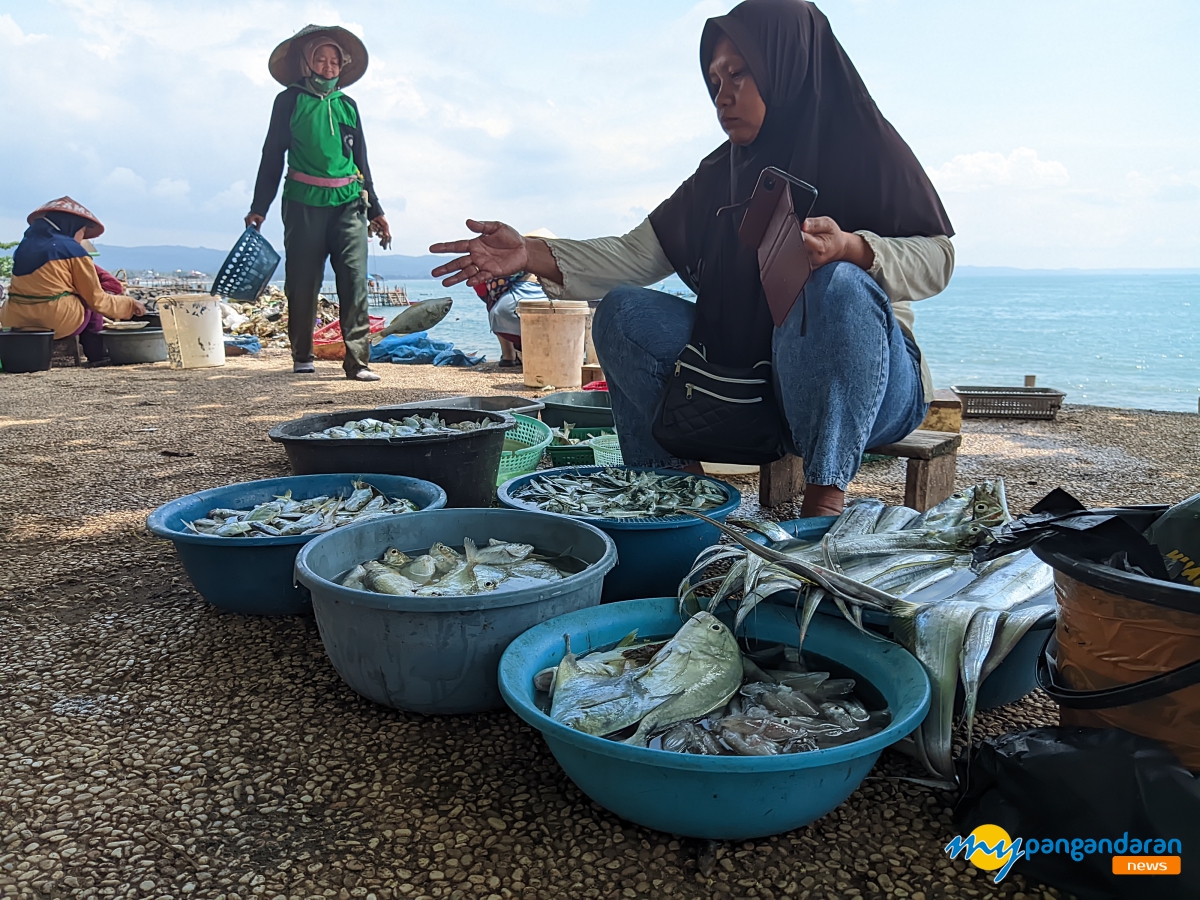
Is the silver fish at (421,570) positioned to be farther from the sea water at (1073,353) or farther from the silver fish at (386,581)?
the sea water at (1073,353)

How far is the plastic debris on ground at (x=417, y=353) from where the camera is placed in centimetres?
973

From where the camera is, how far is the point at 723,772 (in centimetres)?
115

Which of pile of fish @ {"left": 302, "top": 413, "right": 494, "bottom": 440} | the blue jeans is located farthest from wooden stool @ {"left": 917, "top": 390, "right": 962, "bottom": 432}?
pile of fish @ {"left": 302, "top": 413, "right": 494, "bottom": 440}

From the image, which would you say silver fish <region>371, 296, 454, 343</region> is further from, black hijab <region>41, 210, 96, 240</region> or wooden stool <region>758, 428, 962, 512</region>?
wooden stool <region>758, 428, 962, 512</region>

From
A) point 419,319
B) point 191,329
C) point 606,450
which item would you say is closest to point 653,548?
point 606,450

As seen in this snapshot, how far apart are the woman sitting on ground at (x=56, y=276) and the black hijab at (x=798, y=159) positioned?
8.56 m

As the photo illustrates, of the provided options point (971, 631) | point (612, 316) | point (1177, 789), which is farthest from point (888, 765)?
point (612, 316)

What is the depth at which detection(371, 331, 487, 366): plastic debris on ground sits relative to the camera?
9727 millimetres

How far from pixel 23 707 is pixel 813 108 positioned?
2.73 metres

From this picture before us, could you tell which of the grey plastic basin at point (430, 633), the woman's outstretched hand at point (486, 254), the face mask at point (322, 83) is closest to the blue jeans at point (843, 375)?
the grey plastic basin at point (430, 633)

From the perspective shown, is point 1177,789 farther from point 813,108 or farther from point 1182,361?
point 1182,361

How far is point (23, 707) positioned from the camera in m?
1.76

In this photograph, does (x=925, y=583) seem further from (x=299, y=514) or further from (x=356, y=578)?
(x=299, y=514)

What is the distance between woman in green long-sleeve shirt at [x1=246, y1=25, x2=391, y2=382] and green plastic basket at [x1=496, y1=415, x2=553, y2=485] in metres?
3.94
